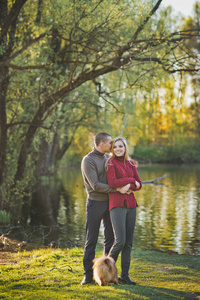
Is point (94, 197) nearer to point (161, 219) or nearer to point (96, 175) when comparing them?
point (96, 175)

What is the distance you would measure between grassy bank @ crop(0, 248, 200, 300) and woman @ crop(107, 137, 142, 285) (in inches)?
15.6

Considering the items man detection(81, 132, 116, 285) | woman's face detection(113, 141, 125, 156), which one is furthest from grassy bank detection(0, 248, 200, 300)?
woman's face detection(113, 141, 125, 156)

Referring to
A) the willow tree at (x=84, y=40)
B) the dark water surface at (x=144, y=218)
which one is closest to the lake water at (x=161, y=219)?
the dark water surface at (x=144, y=218)

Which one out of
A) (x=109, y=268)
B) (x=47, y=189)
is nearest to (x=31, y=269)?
(x=109, y=268)

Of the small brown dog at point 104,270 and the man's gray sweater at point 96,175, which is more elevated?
the man's gray sweater at point 96,175

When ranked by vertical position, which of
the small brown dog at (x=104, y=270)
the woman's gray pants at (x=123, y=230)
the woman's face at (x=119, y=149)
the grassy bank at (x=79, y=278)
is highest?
the woman's face at (x=119, y=149)

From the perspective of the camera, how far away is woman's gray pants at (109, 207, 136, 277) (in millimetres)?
4664

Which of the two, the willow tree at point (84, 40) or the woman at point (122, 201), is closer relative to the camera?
the woman at point (122, 201)

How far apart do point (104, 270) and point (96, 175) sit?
114 cm

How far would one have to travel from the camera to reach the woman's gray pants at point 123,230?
4.66 meters

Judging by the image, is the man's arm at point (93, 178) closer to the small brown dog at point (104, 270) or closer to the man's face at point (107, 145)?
the man's face at point (107, 145)

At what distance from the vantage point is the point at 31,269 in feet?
19.1

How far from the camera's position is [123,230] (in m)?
4.68

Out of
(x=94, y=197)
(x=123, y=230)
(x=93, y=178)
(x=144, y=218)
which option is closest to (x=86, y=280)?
(x=123, y=230)
